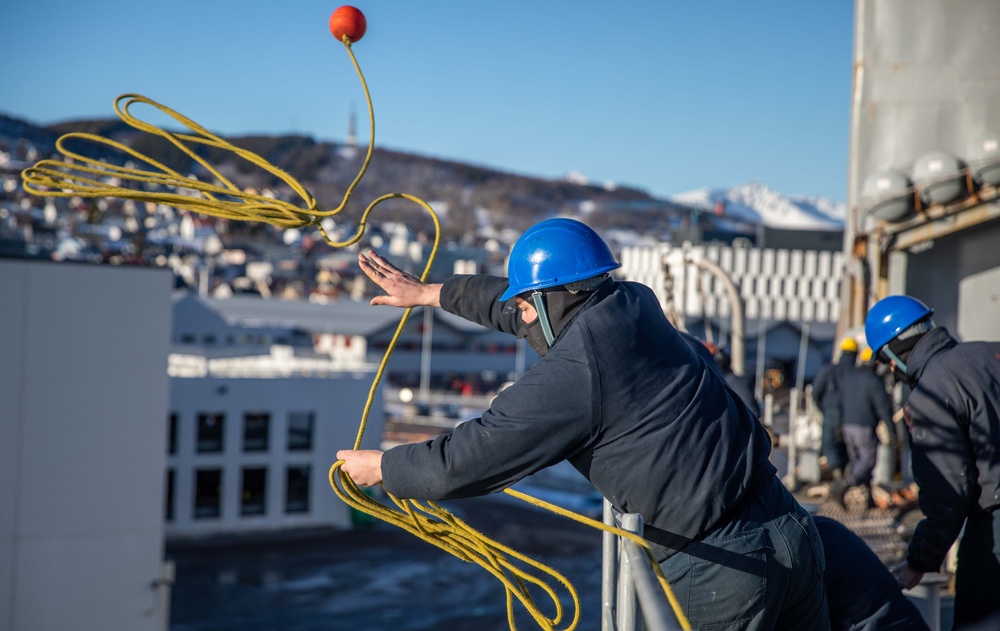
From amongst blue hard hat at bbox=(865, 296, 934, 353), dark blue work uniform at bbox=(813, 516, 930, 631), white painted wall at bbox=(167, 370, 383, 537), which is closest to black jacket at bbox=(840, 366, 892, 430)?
blue hard hat at bbox=(865, 296, 934, 353)

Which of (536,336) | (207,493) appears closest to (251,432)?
(207,493)

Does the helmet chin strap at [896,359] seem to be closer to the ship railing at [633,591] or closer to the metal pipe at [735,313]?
the ship railing at [633,591]

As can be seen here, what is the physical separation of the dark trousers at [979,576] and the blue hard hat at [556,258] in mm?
2068

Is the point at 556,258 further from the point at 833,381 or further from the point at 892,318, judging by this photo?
the point at 833,381

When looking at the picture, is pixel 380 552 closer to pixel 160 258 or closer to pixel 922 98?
pixel 922 98

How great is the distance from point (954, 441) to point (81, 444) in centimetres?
2190

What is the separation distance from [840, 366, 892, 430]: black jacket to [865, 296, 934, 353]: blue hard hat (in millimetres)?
6041

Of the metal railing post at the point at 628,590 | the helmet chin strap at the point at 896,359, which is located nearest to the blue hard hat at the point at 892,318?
the helmet chin strap at the point at 896,359

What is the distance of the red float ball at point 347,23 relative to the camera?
3.97 m

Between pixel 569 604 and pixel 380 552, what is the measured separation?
903cm

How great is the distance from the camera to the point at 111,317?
22.8 meters

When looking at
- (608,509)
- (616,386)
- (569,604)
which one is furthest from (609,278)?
(569,604)

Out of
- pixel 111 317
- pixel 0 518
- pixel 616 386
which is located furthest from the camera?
pixel 111 317

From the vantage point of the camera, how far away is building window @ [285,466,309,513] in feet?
113
